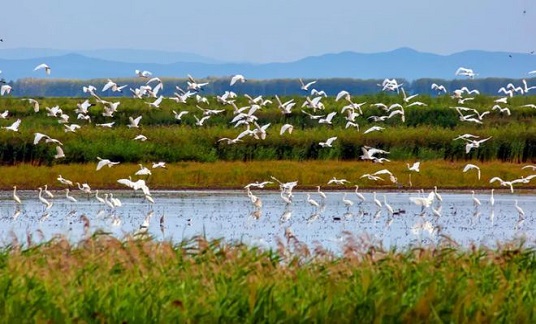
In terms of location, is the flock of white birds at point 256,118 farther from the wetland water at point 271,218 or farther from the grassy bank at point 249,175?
the wetland water at point 271,218

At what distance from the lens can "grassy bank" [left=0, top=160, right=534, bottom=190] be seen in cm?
3266

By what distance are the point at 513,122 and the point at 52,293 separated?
33001mm

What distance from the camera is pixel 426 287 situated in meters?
10.6

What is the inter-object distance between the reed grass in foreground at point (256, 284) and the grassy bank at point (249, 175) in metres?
20.3

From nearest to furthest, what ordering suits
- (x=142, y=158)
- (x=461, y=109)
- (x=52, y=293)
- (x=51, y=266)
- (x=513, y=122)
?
(x=52, y=293), (x=51, y=266), (x=142, y=158), (x=513, y=122), (x=461, y=109)

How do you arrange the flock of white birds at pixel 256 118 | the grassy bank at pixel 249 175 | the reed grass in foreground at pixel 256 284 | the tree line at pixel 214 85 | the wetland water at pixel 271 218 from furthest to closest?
the tree line at pixel 214 85, the grassy bank at pixel 249 175, the flock of white birds at pixel 256 118, the wetland water at pixel 271 218, the reed grass in foreground at pixel 256 284

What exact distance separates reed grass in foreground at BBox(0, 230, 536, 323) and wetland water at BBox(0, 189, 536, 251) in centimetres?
588

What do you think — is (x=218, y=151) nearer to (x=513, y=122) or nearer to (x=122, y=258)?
(x=513, y=122)

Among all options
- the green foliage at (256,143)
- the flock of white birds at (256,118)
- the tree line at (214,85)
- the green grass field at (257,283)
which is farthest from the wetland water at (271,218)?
the tree line at (214,85)

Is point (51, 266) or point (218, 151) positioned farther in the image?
point (218, 151)

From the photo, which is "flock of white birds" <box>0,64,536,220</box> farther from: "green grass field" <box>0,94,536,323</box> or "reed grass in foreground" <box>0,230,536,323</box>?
"reed grass in foreground" <box>0,230,536,323</box>

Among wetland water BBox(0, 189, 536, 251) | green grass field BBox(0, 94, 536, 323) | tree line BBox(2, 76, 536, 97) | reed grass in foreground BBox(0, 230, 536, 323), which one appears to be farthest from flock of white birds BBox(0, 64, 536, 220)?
tree line BBox(2, 76, 536, 97)

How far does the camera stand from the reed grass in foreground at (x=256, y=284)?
9758mm

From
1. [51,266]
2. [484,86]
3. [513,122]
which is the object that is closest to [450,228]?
[51,266]
